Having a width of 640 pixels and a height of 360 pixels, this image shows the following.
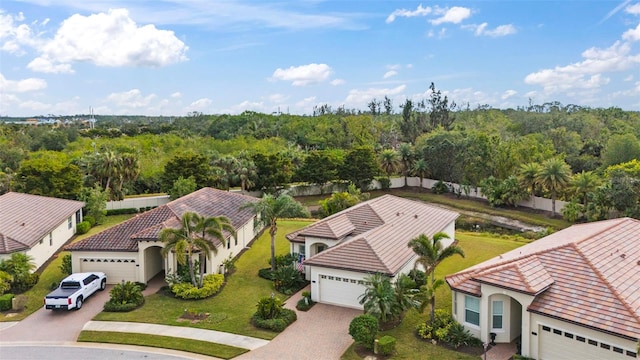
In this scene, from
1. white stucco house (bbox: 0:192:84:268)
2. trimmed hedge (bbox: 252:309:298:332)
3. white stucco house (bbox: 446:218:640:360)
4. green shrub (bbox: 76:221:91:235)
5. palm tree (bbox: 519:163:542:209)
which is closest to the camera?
white stucco house (bbox: 446:218:640:360)

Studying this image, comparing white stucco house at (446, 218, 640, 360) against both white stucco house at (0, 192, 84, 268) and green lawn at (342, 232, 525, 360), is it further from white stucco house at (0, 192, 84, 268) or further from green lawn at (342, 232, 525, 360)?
white stucco house at (0, 192, 84, 268)

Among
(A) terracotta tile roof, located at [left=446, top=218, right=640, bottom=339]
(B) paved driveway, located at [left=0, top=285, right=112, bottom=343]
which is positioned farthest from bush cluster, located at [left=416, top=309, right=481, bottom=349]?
(B) paved driveway, located at [left=0, top=285, right=112, bottom=343]

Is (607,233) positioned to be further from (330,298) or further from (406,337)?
(330,298)

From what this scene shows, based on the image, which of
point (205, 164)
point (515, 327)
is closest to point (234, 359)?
point (515, 327)

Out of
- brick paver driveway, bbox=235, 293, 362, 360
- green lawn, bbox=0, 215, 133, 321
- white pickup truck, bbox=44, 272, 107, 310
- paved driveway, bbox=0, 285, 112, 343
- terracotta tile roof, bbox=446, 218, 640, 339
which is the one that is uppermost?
terracotta tile roof, bbox=446, 218, 640, 339

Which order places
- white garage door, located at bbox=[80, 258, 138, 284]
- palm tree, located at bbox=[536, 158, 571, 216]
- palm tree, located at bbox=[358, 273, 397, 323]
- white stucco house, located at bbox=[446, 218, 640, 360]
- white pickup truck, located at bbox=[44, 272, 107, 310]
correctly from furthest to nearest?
palm tree, located at bbox=[536, 158, 571, 216] < white garage door, located at bbox=[80, 258, 138, 284] < white pickup truck, located at bbox=[44, 272, 107, 310] < palm tree, located at bbox=[358, 273, 397, 323] < white stucco house, located at bbox=[446, 218, 640, 360]

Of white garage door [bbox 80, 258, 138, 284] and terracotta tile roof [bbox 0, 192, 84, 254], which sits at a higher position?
terracotta tile roof [bbox 0, 192, 84, 254]

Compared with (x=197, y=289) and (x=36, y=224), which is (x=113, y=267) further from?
(x=36, y=224)
